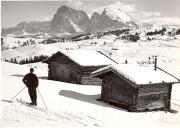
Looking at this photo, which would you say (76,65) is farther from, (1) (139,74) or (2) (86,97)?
(1) (139,74)

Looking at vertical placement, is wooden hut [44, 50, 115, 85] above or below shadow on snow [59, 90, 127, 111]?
above

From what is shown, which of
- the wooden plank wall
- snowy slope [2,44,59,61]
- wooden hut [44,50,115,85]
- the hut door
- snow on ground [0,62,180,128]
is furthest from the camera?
snowy slope [2,44,59,61]

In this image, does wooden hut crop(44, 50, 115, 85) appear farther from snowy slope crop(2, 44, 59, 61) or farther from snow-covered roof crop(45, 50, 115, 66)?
snowy slope crop(2, 44, 59, 61)

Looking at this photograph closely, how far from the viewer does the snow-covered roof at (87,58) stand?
28.9 m

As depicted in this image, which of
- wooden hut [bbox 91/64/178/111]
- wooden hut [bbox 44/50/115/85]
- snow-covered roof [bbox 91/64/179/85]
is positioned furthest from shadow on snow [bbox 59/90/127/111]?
wooden hut [bbox 44/50/115/85]

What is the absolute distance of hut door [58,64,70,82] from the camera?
97.1 feet

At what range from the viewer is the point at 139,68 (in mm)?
20328

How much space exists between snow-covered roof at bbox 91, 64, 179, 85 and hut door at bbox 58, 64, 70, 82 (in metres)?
8.72

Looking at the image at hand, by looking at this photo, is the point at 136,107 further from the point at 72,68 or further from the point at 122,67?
the point at 72,68

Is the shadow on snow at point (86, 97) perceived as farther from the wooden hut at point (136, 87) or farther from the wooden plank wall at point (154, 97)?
the wooden plank wall at point (154, 97)

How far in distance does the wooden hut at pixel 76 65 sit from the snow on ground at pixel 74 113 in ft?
8.08

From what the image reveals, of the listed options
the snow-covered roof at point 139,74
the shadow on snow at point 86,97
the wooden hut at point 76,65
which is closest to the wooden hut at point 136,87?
the snow-covered roof at point 139,74

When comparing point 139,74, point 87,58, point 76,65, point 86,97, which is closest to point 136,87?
point 139,74

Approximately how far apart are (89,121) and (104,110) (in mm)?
4073
